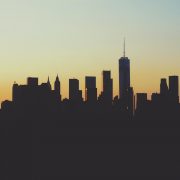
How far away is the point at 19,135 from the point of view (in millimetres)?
159125

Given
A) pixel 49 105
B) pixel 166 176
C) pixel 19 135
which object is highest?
pixel 49 105

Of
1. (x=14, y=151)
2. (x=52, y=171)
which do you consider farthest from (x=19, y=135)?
(x=52, y=171)

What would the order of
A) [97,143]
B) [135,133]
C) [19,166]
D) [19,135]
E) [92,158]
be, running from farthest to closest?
1. [135,133]
2. [97,143]
3. [92,158]
4. [19,135]
5. [19,166]

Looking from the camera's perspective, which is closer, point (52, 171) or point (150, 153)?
point (52, 171)

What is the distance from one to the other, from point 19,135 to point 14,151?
5806 millimetres

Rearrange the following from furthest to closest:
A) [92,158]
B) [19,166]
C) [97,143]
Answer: [97,143] < [92,158] < [19,166]

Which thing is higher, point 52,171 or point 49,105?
point 49,105

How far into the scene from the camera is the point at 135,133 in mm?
197625

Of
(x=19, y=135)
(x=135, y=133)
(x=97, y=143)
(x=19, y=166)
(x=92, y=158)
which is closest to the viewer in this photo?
(x=19, y=166)

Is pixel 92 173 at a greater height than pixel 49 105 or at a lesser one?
lesser

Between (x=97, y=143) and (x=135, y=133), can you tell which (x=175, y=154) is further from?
(x=97, y=143)

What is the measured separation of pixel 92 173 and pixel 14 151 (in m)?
24.2

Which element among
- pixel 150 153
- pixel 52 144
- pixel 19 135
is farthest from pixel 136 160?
pixel 19 135

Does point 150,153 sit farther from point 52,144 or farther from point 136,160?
point 52,144
